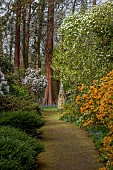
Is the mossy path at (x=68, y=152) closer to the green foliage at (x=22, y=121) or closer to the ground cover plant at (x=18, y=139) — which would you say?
the ground cover plant at (x=18, y=139)

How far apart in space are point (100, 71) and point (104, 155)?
17.1ft

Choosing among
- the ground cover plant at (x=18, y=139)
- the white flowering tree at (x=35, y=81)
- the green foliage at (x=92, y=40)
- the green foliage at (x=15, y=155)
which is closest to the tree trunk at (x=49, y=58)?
the white flowering tree at (x=35, y=81)

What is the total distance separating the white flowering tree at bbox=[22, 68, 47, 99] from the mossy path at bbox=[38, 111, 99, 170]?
9937mm

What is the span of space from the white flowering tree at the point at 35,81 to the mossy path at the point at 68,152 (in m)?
9.94

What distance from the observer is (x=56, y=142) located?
8.12m

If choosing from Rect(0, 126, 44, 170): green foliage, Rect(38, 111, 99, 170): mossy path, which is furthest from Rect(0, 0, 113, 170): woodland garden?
Rect(38, 111, 99, 170): mossy path

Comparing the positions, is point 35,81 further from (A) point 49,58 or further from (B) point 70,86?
(B) point 70,86

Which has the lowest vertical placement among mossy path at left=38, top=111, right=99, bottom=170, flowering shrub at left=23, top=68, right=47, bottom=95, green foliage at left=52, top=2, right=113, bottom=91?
mossy path at left=38, top=111, right=99, bottom=170

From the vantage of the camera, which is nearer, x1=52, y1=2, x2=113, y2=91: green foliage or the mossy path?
the mossy path

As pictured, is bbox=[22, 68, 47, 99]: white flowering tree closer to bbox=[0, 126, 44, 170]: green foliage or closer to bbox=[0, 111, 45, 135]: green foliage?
bbox=[0, 111, 45, 135]: green foliage

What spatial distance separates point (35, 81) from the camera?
779 inches

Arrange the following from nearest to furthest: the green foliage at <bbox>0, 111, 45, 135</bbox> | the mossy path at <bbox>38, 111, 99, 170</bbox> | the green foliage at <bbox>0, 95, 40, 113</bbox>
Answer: the mossy path at <bbox>38, 111, 99, 170</bbox> < the green foliage at <bbox>0, 111, 45, 135</bbox> < the green foliage at <bbox>0, 95, 40, 113</bbox>

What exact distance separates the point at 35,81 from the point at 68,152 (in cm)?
1295

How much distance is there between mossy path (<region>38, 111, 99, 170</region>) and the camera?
19.6 ft
